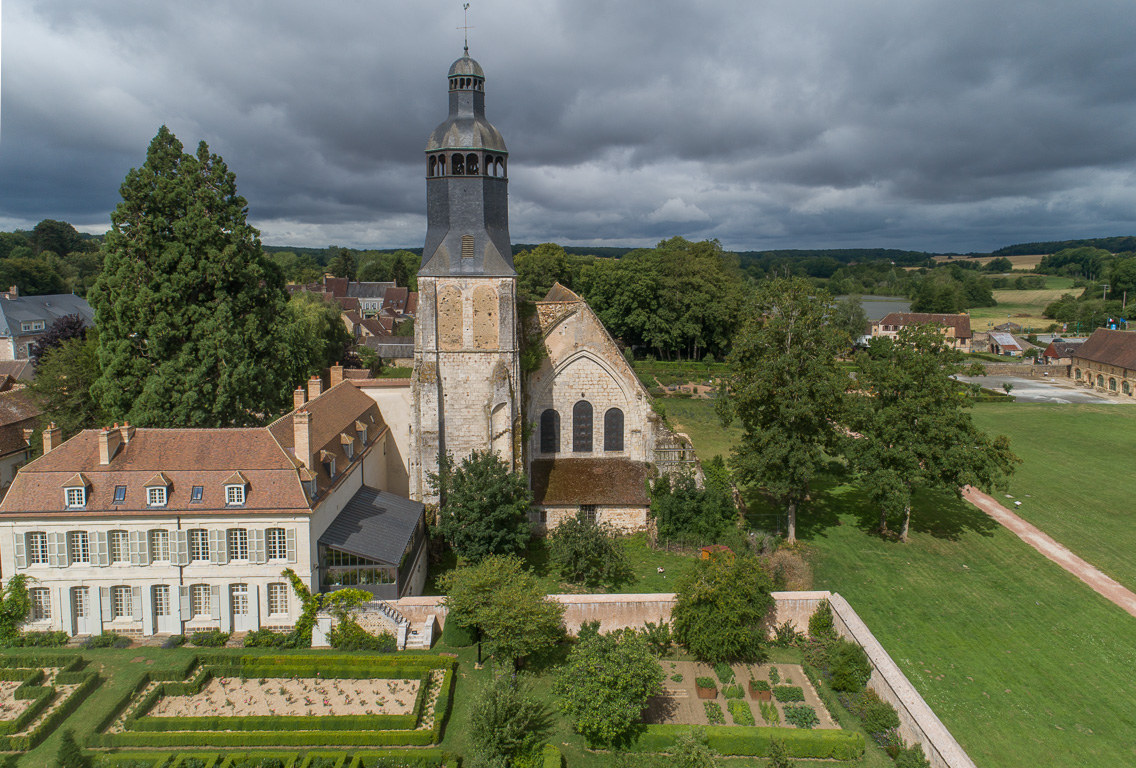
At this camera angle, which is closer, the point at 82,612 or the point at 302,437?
the point at 82,612

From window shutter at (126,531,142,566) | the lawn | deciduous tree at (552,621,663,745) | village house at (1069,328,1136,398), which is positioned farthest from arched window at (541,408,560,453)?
village house at (1069,328,1136,398)

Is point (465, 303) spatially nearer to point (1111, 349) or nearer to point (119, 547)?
point (119, 547)

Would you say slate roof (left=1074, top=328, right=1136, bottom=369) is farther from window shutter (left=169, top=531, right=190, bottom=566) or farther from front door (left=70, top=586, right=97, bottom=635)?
front door (left=70, top=586, right=97, bottom=635)

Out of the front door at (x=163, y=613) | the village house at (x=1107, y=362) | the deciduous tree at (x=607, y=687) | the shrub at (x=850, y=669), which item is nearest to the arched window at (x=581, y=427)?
the deciduous tree at (x=607, y=687)

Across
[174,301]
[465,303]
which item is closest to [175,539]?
[174,301]

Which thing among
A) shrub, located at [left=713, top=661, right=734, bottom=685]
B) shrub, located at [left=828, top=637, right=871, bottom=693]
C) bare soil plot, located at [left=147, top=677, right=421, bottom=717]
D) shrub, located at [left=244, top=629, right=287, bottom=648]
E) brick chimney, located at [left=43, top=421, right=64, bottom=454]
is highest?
brick chimney, located at [left=43, top=421, right=64, bottom=454]

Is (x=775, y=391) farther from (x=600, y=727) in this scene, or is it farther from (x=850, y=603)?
(x=600, y=727)
